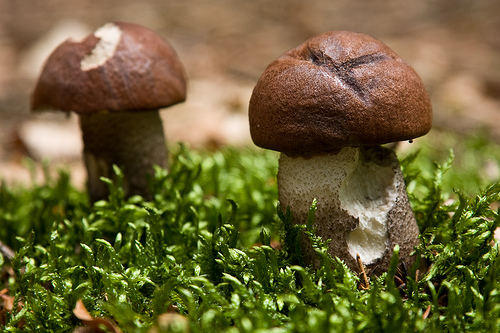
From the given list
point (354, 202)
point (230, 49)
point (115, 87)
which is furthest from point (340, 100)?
point (230, 49)

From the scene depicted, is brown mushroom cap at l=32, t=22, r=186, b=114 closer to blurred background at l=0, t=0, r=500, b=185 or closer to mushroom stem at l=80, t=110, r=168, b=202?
mushroom stem at l=80, t=110, r=168, b=202

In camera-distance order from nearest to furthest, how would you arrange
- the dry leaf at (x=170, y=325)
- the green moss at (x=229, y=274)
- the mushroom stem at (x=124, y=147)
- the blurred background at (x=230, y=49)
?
the dry leaf at (x=170, y=325) → the green moss at (x=229, y=274) → the mushroom stem at (x=124, y=147) → the blurred background at (x=230, y=49)

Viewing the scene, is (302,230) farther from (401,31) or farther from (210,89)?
(401,31)

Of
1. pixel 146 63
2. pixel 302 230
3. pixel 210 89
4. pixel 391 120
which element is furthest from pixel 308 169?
pixel 210 89

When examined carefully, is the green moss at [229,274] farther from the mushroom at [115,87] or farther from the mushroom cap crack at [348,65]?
the mushroom cap crack at [348,65]

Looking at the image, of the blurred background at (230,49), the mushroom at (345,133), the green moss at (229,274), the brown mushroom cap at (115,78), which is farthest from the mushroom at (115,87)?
the blurred background at (230,49)

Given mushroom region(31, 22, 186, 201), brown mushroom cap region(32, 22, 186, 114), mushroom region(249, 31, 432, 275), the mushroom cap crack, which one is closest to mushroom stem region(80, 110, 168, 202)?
mushroom region(31, 22, 186, 201)

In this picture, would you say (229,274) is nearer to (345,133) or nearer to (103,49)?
(345,133)
